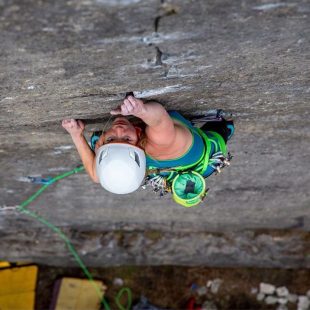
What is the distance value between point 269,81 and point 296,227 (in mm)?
2223

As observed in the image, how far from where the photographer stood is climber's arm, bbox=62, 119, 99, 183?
1800mm

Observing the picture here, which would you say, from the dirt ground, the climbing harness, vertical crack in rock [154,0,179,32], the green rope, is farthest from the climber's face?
the dirt ground

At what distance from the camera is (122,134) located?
65.0 inches

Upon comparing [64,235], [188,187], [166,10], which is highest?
[64,235]

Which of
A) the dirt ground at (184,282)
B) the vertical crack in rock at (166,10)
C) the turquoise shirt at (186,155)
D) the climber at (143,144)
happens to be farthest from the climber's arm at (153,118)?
the dirt ground at (184,282)

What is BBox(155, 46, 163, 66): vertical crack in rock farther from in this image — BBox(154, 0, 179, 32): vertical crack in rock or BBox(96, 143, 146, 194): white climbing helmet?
BBox(96, 143, 146, 194): white climbing helmet

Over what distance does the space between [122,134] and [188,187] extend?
1.19 feet

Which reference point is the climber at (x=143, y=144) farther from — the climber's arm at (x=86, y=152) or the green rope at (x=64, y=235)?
the green rope at (x=64, y=235)

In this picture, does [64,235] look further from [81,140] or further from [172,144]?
[172,144]

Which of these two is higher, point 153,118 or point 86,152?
point 86,152

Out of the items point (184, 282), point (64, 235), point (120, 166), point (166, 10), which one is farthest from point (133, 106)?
point (184, 282)

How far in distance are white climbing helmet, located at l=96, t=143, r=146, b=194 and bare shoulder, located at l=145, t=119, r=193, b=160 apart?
0.29 ft

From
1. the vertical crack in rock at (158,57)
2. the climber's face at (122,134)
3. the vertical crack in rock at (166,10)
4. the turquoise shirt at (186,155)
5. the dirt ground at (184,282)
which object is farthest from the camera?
the dirt ground at (184,282)

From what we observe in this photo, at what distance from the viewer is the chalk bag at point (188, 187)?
5.93ft
